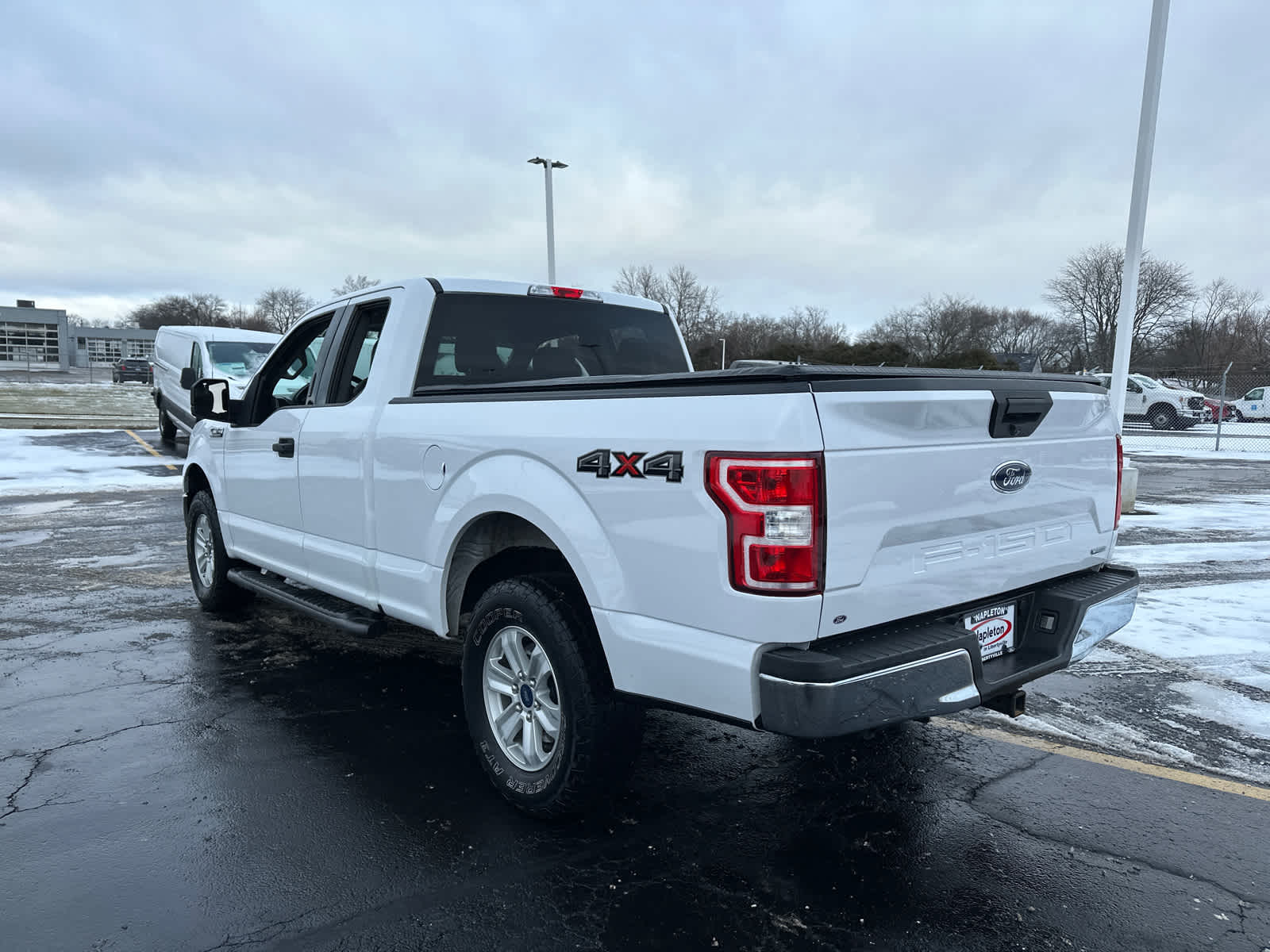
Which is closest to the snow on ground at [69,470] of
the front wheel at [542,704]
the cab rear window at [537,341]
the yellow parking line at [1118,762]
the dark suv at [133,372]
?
the cab rear window at [537,341]

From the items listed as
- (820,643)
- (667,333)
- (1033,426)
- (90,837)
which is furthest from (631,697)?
(667,333)

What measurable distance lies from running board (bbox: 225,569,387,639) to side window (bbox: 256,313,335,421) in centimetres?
98

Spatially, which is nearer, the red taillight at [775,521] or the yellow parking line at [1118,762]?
the red taillight at [775,521]

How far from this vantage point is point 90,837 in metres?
3.10

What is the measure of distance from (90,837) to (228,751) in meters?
0.76

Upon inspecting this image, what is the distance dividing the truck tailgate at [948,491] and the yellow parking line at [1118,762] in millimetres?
994

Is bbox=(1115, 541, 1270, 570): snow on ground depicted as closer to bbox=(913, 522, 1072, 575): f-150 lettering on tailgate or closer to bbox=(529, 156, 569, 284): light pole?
bbox=(913, 522, 1072, 575): f-150 lettering on tailgate

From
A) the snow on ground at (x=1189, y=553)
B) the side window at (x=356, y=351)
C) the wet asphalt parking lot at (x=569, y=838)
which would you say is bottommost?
the snow on ground at (x=1189, y=553)

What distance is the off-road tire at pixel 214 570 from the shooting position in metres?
5.86

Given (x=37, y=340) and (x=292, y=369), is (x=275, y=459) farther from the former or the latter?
(x=37, y=340)

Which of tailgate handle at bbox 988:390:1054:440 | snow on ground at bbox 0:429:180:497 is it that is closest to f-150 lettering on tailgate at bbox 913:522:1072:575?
tailgate handle at bbox 988:390:1054:440

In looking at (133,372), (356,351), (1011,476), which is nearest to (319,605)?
(356,351)

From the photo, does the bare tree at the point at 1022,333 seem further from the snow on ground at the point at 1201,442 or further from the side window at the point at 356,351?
the side window at the point at 356,351

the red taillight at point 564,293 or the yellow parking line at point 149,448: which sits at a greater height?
the red taillight at point 564,293
